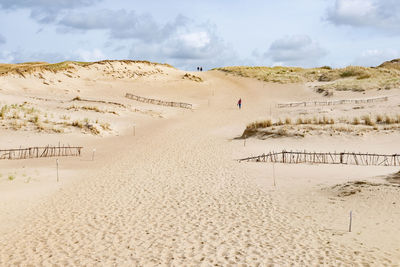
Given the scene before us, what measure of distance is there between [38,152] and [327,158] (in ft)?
58.8

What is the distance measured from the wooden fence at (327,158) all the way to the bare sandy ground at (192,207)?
37.1 inches

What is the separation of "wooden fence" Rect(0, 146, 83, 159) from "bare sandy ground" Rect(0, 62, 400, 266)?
0.80 m

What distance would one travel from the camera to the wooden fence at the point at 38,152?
23219 millimetres

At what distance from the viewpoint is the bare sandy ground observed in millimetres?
10242

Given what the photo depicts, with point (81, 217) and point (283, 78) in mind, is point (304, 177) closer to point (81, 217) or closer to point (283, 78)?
point (81, 217)

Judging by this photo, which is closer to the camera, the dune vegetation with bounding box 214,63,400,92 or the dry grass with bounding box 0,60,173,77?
the dune vegetation with bounding box 214,63,400,92

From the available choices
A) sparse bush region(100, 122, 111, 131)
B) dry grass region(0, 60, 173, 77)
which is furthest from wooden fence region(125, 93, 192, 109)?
sparse bush region(100, 122, 111, 131)

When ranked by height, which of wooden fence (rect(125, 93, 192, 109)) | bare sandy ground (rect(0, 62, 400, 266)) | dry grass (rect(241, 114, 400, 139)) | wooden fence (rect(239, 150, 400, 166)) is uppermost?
wooden fence (rect(125, 93, 192, 109))

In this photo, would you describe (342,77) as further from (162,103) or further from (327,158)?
(327,158)

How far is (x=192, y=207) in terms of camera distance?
14.3m

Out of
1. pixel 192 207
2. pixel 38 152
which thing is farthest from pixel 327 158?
pixel 38 152

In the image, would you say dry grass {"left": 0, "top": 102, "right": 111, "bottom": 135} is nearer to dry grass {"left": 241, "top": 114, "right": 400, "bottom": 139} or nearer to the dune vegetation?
dry grass {"left": 241, "top": 114, "right": 400, "bottom": 139}

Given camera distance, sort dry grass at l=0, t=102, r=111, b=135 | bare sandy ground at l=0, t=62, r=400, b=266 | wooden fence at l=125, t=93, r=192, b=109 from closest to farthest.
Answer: bare sandy ground at l=0, t=62, r=400, b=266 < dry grass at l=0, t=102, r=111, b=135 < wooden fence at l=125, t=93, r=192, b=109

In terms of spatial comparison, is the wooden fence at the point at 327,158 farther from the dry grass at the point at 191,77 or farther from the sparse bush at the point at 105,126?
the dry grass at the point at 191,77
